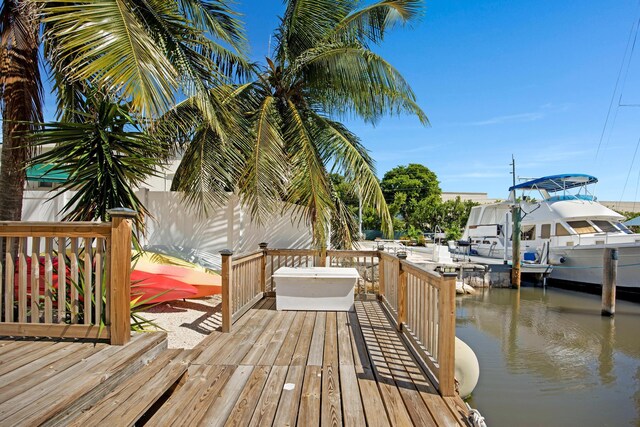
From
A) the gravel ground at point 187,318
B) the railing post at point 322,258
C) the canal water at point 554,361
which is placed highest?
the railing post at point 322,258

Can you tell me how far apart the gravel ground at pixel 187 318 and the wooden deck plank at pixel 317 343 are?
1278 mm

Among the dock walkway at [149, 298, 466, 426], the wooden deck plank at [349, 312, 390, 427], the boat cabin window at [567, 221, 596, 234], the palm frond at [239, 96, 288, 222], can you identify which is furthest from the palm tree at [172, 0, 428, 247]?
the boat cabin window at [567, 221, 596, 234]

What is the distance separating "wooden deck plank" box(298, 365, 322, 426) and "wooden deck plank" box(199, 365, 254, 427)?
1.49ft

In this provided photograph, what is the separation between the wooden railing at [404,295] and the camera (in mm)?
2484

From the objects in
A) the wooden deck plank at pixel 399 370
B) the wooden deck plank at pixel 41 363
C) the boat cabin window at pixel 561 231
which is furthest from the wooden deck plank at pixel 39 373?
the boat cabin window at pixel 561 231

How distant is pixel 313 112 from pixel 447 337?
5821mm

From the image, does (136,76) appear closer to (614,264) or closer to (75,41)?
(75,41)

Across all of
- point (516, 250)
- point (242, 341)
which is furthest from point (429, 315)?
point (516, 250)

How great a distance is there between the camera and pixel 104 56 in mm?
3102

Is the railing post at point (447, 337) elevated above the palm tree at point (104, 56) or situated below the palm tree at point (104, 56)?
below

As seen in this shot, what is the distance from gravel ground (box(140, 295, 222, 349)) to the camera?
3.99m

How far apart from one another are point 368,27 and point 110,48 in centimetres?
543

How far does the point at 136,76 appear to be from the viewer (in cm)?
312

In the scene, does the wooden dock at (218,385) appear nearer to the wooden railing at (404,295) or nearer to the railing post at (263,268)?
the wooden railing at (404,295)
